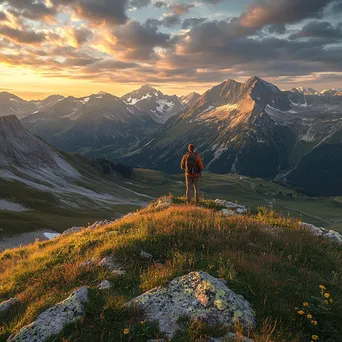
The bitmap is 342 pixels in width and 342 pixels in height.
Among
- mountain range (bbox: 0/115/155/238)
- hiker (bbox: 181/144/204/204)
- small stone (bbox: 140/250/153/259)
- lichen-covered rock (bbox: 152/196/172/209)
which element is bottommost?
mountain range (bbox: 0/115/155/238)

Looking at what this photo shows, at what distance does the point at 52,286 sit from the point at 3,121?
154214 mm

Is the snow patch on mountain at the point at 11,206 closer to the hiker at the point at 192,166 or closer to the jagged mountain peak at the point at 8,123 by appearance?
the hiker at the point at 192,166

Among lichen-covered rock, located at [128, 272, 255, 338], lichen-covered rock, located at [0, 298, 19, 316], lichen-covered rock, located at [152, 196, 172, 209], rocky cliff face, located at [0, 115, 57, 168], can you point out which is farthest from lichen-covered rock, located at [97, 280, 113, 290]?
rocky cliff face, located at [0, 115, 57, 168]

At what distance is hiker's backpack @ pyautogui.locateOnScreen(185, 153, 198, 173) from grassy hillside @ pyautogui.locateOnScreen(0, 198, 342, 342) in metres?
8.65

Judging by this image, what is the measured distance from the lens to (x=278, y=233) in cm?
1320

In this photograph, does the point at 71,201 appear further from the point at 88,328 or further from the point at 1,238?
the point at 88,328

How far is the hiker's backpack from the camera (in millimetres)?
22745

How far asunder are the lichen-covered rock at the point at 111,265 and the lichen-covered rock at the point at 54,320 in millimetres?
1687

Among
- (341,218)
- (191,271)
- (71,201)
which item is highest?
(191,271)

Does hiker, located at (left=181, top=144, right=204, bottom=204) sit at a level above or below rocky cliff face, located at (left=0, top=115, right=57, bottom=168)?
above

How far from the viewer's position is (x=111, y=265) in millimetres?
10188

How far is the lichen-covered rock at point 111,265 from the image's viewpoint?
9680 millimetres

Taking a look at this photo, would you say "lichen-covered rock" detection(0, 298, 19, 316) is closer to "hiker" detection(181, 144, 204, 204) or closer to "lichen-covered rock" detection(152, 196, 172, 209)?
"lichen-covered rock" detection(152, 196, 172, 209)

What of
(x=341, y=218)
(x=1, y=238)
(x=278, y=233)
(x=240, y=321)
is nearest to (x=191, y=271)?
(x=240, y=321)
